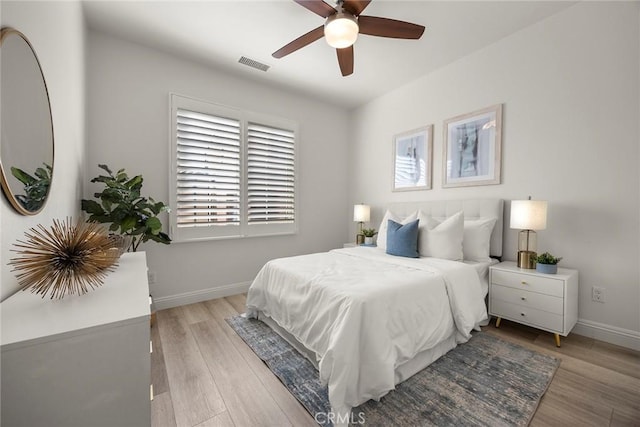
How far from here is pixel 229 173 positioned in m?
3.34

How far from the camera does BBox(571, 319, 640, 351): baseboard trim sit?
2.07 m

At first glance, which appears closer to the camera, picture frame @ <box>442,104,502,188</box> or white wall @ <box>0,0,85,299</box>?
white wall @ <box>0,0,85,299</box>

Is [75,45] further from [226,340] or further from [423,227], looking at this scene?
[423,227]

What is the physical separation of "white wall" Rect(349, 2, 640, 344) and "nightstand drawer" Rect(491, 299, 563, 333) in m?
0.46

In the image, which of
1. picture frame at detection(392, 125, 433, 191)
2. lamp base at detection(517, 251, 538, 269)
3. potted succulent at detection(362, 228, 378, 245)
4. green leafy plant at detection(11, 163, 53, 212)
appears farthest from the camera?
potted succulent at detection(362, 228, 378, 245)

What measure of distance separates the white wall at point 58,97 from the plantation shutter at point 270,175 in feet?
5.65

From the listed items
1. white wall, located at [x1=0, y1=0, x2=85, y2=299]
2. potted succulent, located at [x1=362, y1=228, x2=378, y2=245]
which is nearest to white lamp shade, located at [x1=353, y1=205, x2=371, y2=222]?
potted succulent, located at [x1=362, y1=228, x2=378, y2=245]

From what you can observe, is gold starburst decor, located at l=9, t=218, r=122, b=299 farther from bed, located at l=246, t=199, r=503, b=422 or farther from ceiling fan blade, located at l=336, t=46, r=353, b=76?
ceiling fan blade, located at l=336, t=46, r=353, b=76

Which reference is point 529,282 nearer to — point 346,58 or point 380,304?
point 380,304

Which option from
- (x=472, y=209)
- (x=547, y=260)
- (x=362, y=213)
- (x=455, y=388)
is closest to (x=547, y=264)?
(x=547, y=260)

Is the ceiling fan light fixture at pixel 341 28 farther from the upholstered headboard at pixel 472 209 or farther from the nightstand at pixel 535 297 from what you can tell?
the nightstand at pixel 535 297

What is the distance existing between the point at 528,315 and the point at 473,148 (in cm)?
181

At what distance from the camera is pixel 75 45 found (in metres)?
1.99

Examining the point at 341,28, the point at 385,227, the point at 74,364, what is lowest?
the point at 74,364
